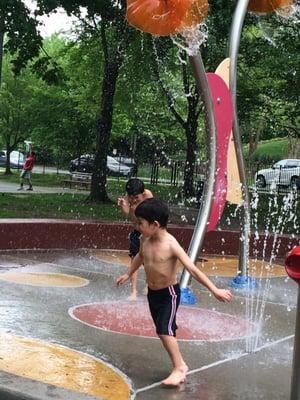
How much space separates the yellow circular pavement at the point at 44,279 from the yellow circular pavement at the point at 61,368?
237 centimetres

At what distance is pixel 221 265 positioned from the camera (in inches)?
396

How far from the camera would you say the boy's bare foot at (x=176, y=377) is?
4.39 metres

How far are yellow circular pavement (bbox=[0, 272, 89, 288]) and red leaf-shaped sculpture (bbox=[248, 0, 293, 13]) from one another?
385cm

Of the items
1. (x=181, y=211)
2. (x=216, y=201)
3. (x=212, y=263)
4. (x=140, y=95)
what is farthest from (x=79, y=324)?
(x=140, y=95)

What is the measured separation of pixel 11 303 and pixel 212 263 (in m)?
4.34

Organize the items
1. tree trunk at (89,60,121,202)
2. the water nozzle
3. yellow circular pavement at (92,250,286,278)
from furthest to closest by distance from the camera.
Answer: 1. tree trunk at (89,60,121,202)
2. yellow circular pavement at (92,250,286,278)
3. the water nozzle

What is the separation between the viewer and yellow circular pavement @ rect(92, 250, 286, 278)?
9.43 m

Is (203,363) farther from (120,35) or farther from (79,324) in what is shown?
(120,35)

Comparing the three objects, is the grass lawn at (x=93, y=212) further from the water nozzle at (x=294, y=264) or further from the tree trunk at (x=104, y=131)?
the water nozzle at (x=294, y=264)

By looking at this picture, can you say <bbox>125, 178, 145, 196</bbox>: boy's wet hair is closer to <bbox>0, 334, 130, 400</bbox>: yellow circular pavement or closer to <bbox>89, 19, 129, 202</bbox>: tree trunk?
<bbox>0, 334, 130, 400</bbox>: yellow circular pavement

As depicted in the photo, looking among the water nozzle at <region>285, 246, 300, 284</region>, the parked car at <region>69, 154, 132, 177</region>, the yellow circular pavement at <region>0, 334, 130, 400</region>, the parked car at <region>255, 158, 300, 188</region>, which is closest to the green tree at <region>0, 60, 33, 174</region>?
the parked car at <region>69, 154, 132, 177</region>

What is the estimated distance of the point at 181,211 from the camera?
18172 mm

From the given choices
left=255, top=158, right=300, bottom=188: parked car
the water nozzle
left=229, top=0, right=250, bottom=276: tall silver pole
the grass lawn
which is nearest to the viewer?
the water nozzle

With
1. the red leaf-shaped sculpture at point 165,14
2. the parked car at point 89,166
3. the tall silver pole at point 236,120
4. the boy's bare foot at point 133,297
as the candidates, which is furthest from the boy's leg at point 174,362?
the parked car at point 89,166
